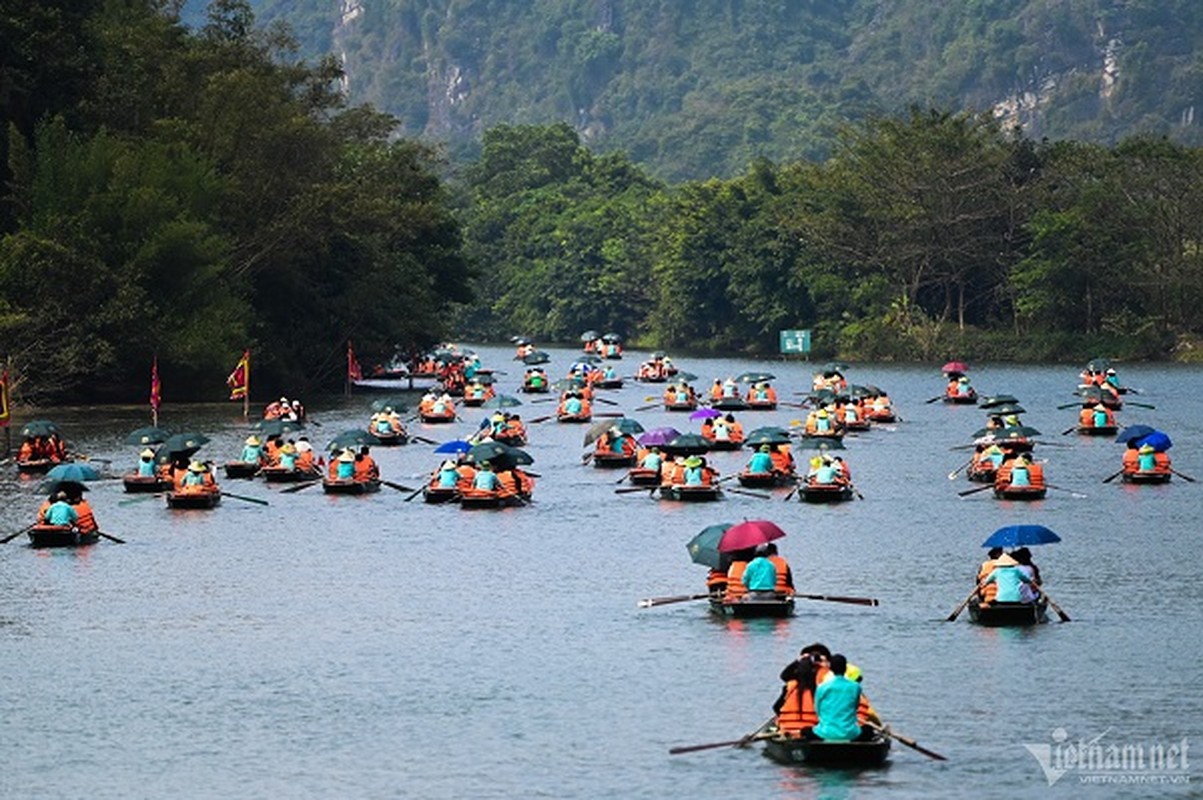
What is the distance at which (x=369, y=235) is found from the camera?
11638 cm

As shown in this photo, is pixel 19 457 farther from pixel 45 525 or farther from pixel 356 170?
pixel 356 170

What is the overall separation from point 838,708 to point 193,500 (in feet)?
115

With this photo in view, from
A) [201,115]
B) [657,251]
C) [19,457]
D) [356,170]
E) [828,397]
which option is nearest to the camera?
[19,457]

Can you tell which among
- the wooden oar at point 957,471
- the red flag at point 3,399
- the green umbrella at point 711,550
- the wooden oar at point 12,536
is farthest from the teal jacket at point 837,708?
the red flag at point 3,399

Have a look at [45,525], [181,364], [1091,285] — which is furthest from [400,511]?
[1091,285]

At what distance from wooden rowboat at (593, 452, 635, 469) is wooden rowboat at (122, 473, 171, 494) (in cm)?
1515

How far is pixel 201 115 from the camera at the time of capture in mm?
108938

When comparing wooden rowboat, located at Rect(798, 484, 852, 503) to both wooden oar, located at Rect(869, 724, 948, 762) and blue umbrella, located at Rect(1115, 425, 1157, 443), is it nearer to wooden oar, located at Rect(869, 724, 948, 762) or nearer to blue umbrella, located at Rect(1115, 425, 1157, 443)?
blue umbrella, located at Rect(1115, 425, 1157, 443)

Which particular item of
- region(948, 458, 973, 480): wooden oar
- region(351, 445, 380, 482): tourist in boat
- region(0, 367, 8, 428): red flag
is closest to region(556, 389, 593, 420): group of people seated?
region(948, 458, 973, 480): wooden oar

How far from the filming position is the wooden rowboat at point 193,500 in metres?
64.8

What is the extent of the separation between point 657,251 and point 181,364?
3442 inches

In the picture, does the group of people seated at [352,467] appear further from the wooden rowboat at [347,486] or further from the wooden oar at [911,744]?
the wooden oar at [911,744]

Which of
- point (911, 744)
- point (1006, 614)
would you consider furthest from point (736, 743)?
point (1006, 614)

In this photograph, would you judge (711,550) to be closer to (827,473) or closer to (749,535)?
(749,535)
